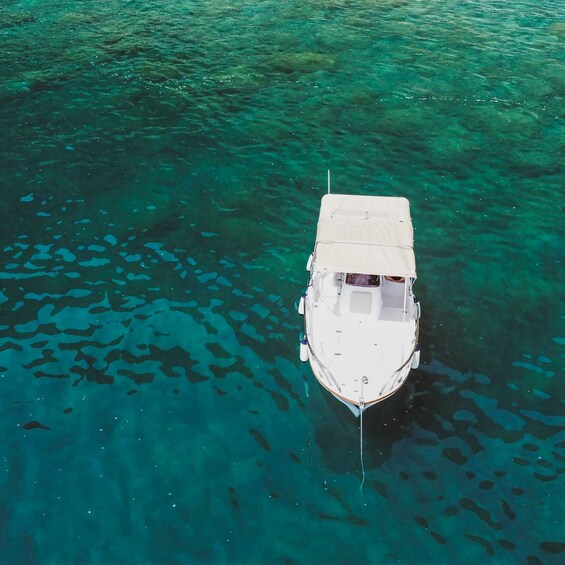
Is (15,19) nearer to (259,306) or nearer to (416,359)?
(259,306)

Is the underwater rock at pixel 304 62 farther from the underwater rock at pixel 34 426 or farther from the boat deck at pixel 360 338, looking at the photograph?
the underwater rock at pixel 34 426

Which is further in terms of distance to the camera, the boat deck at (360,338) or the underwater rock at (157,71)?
the underwater rock at (157,71)

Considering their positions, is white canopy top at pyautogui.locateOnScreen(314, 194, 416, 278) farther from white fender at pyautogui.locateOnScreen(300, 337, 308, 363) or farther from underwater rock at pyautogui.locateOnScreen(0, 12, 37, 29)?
underwater rock at pyautogui.locateOnScreen(0, 12, 37, 29)

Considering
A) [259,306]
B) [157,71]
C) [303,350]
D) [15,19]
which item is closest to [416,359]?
[303,350]

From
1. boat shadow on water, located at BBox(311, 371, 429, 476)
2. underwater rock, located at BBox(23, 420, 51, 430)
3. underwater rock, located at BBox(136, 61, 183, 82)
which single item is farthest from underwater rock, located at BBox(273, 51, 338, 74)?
underwater rock, located at BBox(23, 420, 51, 430)

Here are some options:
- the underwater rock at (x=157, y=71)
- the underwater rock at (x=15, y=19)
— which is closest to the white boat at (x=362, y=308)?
the underwater rock at (x=157, y=71)

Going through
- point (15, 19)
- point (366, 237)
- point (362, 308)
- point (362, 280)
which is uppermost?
point (366, 237)
